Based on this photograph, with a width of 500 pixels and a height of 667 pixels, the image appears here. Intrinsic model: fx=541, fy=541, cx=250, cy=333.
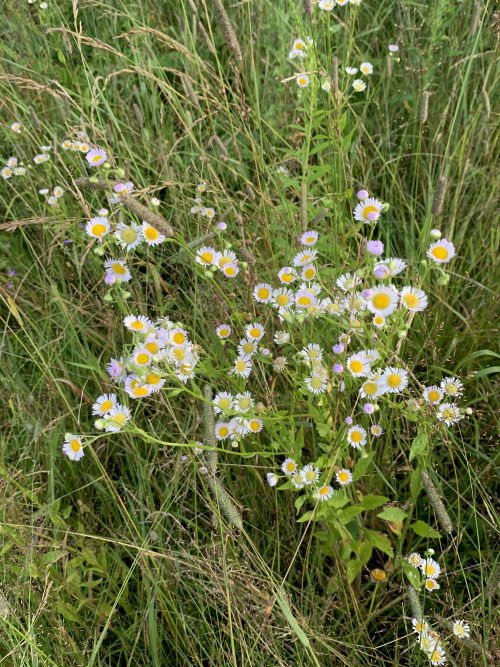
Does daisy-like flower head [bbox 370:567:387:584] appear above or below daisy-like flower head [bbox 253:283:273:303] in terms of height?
below

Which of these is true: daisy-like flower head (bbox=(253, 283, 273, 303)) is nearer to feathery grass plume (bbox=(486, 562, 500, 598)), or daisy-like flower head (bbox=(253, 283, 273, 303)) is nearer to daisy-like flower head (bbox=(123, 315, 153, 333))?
daisy-like flower head (bbox=(123, 315, 153, 333))

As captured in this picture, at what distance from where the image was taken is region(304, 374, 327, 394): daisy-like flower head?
1.37 m

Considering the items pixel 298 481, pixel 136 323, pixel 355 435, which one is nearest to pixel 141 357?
pixel 136 323

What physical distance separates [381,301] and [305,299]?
25cm

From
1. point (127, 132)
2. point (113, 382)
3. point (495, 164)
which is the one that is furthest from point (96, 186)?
point (495, 164)

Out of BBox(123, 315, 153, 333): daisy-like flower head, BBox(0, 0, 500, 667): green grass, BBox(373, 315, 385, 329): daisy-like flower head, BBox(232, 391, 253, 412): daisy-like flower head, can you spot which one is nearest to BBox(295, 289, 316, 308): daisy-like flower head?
BBox(0, 0, 500, 667): green grass

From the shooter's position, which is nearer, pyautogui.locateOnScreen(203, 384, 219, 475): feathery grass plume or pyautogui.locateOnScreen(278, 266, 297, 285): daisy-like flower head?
pyautogui.locateOnScreen(203, 384, 219, 475): feathery grass plume

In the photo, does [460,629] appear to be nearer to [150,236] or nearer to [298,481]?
[298,481]

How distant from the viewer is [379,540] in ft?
5.16

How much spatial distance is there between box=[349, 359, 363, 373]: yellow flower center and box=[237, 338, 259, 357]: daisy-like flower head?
0.31 meters

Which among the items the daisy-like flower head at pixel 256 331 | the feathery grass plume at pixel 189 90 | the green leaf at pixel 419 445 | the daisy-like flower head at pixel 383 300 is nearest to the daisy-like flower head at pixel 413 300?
the daisy-like flower head at pixel 383 300

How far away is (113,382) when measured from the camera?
1.84 m

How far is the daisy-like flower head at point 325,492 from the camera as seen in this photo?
1.42 meters

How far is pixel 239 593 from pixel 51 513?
1.94 ft
